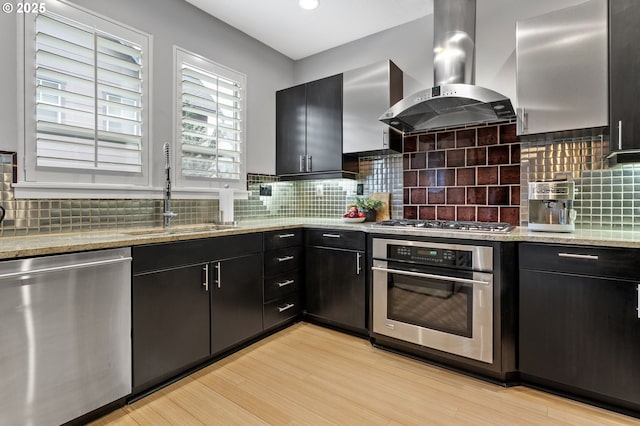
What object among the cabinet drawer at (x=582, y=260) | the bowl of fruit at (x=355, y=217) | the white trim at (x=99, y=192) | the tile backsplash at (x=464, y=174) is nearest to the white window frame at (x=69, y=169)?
the white trim at (x=99, y=192)

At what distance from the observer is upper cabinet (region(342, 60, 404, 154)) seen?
2.81 metres

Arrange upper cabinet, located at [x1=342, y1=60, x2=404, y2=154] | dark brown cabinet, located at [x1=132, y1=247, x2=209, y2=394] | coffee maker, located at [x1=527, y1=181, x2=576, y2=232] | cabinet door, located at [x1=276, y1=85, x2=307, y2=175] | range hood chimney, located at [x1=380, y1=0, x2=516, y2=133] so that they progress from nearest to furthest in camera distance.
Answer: dark brown cabinet, located at [x1=132, y1=247, x2=209, y2=394] → coffee maker, located at [x1=527, y1=181, x2=576, y2=232] → range hood chimney, located at [x1=380, y1=0, x2=516, y2=133] → upper cabinet, located at [x1=342, y1=60, x2=404, y2=154] → cabinet door, located at [x1=276, y1=85, x2=307, y2=175]

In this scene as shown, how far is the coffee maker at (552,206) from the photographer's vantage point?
2.01 metres

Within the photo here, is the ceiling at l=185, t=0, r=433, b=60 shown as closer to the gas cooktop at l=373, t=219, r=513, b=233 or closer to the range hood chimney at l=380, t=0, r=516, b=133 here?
the range hood chimney at l=380, t=0, r=516, b=133

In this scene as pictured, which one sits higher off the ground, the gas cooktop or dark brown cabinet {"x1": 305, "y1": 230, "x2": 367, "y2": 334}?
the gas cooktop

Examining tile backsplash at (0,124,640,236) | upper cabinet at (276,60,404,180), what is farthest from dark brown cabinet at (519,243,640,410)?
upper cabinet at (276,60,404,180)

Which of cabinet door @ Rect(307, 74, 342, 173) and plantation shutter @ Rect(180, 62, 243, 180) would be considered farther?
cabinet door @ Rect(307, 74, 342, 173)

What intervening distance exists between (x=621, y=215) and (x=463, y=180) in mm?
1050

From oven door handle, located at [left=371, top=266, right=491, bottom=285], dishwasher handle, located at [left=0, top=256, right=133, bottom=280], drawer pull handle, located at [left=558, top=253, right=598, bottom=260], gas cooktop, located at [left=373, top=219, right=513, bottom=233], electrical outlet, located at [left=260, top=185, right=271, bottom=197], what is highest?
electrical outlet, located at [left=260, top=185, right=271, bottom=197]

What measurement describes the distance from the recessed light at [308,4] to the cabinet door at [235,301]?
211 centimetres

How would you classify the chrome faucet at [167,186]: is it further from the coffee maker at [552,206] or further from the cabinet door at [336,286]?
the coffee maker at [552,206]

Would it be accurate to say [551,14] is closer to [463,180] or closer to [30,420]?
[463,180]

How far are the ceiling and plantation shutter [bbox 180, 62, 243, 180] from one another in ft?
1.65

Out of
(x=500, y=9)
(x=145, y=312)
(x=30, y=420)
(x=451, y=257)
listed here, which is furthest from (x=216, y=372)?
(x=500, y=9)
